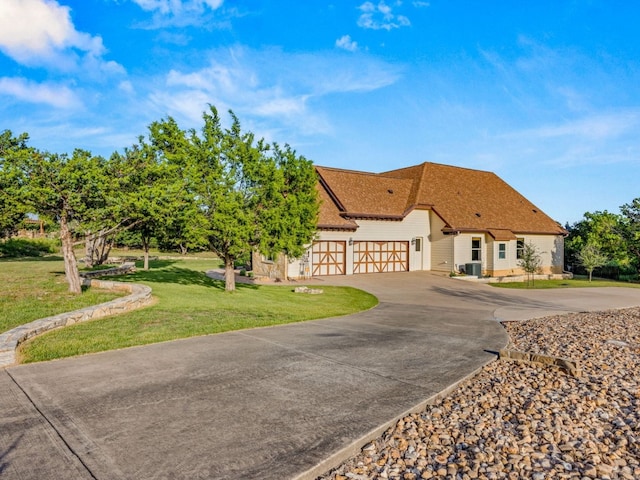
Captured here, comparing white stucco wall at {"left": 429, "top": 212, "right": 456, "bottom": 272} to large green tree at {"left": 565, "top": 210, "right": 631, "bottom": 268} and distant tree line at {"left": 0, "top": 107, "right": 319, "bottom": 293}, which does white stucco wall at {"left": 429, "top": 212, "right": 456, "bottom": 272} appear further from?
distant tree line at {"left": 0, "top": 107, "right": 319, "bottom": 293}

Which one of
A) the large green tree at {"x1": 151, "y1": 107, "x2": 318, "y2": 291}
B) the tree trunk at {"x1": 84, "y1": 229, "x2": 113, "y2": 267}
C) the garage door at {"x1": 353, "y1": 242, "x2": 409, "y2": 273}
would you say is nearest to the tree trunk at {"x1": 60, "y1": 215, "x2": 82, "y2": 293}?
the large green tree at {"x1": 151, "y1": 107, "x2": 318, "y2": 291}

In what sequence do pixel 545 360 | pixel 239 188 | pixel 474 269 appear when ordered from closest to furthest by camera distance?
pixel 545 360
pixel 239 188
pixel 474 269

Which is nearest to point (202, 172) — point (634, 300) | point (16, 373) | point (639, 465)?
point (16, 373)

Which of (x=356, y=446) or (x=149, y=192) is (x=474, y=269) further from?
(x=356, y=446)

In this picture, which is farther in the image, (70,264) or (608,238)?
(608,238)

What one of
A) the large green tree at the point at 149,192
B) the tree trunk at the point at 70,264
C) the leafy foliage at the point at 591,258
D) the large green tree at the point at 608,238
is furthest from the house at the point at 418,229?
the tree trunk at the point at 70,264

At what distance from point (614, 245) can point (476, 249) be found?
12.1 metres

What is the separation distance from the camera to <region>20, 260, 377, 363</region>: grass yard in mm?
8281

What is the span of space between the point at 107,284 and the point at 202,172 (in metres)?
5.68

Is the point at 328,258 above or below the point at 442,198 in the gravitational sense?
below

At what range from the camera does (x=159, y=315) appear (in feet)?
36.8

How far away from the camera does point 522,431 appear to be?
185 inches

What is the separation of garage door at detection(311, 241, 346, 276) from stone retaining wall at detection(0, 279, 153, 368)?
42.2 ft

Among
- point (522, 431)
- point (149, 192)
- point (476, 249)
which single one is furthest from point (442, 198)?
point (522, 431)
